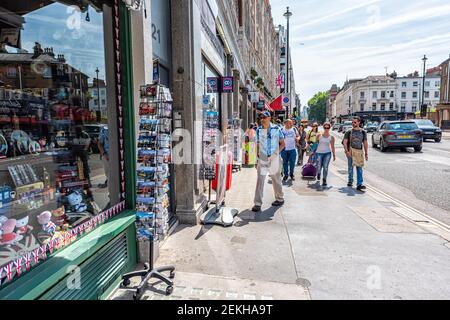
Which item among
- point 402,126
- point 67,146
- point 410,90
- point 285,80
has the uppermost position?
point 410,90

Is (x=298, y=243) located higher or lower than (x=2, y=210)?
lower

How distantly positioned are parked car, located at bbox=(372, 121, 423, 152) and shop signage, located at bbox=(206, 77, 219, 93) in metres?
11.6

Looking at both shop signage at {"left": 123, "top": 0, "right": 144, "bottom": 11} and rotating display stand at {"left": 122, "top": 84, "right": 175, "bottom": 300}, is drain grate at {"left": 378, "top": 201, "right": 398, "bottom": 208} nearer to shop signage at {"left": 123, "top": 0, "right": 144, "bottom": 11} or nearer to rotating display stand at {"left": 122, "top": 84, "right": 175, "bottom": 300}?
rotating display stand at {"left": 122, "top": 84, "right": 175, "bottom": 300}

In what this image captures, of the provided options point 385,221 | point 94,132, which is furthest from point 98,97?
point 385,221

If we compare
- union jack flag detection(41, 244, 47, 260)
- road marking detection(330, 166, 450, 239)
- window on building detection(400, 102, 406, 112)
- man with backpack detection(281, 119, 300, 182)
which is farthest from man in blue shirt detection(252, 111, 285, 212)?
window on building detection(400, 102, 406, 112)

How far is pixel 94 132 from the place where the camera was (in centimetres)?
382

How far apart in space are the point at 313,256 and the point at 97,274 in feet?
8.61

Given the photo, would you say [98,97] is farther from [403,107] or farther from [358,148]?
[403,107]

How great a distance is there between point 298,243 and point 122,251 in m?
2.43

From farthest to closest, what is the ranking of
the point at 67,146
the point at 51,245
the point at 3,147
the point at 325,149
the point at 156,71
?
the point at 325,149
the point at 156,71
the point at 67,146
the point at 3,147
the point at 51,245

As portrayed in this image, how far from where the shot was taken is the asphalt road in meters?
6.62
